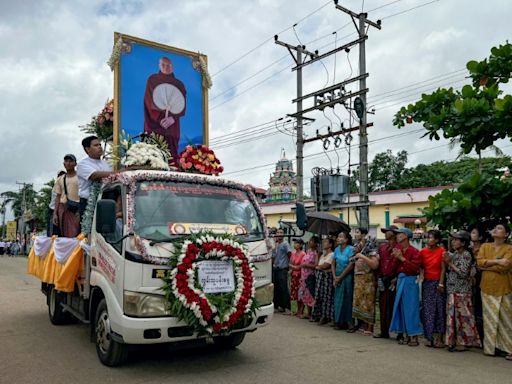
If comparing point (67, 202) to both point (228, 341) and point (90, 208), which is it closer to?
point (90, 208)

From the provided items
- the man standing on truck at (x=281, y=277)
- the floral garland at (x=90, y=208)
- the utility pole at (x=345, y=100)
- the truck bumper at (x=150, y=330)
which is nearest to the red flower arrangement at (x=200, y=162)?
the floral garland at (x=90, y=208)

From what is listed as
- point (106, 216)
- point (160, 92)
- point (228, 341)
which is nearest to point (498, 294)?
point (228, 341)

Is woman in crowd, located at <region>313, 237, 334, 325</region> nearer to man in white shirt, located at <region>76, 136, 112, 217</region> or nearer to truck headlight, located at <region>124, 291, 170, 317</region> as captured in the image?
man in white shirt, located at <region>76, 136, 112, 217</region>

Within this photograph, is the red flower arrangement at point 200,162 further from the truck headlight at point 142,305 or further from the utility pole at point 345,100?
the utility pole at point 345,100

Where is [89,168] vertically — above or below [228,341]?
above

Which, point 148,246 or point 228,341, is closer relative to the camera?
point 148,246

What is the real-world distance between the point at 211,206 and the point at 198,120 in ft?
11.3

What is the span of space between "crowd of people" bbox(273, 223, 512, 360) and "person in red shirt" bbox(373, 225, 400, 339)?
0.05 feet

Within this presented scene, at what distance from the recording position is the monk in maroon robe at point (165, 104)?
8.23 metres

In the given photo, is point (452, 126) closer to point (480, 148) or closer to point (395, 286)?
point (480, 148)

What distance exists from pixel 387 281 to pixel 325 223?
148 inches

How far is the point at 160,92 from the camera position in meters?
8.55

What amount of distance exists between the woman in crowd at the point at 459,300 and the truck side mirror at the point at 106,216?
4.70m

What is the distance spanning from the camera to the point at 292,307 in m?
11.0
